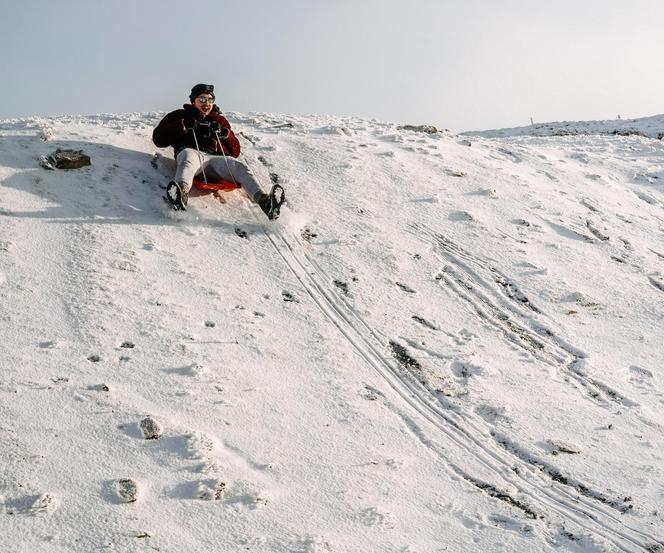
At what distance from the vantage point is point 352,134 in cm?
906

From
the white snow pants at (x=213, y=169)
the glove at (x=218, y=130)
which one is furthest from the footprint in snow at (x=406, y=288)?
the glove at (x=218, y=130)

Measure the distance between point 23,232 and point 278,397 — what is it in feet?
8.90

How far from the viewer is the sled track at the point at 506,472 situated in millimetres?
3455

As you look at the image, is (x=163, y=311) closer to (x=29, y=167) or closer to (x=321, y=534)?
(x=321, y=534)

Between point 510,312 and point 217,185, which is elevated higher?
point 217,185

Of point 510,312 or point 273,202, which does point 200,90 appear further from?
point 510,312

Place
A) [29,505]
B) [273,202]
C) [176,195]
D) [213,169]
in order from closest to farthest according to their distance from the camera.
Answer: [29,505], [176,195], [273,202], [213,169]

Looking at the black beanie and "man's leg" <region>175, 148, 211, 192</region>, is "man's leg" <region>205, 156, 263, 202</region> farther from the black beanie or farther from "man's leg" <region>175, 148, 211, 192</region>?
the black beanie

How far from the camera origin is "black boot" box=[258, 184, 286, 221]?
20.6ft

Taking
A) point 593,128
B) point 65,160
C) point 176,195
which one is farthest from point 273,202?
point 593,128

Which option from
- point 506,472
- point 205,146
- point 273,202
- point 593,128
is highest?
point 593,128

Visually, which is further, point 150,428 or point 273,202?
point 273,202

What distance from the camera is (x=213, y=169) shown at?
6789 millimetres

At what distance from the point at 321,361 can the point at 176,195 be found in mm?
2337
